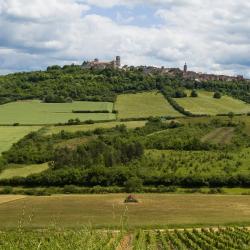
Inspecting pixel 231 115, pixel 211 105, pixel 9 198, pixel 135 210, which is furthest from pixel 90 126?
pixel 135 210

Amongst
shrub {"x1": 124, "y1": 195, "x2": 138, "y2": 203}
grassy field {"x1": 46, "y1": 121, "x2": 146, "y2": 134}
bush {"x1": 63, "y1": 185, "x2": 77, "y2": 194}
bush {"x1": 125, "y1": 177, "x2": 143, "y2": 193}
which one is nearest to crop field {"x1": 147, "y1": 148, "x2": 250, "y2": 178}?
bush {"x1": 125, "y1": 177, "x2": 143, "y2": 193}

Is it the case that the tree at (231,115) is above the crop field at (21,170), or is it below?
above

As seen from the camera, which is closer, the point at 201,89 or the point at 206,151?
the point at 206,151

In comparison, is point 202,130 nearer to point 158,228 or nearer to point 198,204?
point 198,204

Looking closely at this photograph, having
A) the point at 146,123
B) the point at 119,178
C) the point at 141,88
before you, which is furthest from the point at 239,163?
the point at 141,88

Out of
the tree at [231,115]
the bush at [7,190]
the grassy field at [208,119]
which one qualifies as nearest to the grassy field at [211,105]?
the tree at [231,115]

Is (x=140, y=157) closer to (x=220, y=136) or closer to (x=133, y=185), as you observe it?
(x=133, y=185)

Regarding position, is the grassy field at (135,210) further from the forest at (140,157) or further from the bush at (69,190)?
the forest at (140,157)
